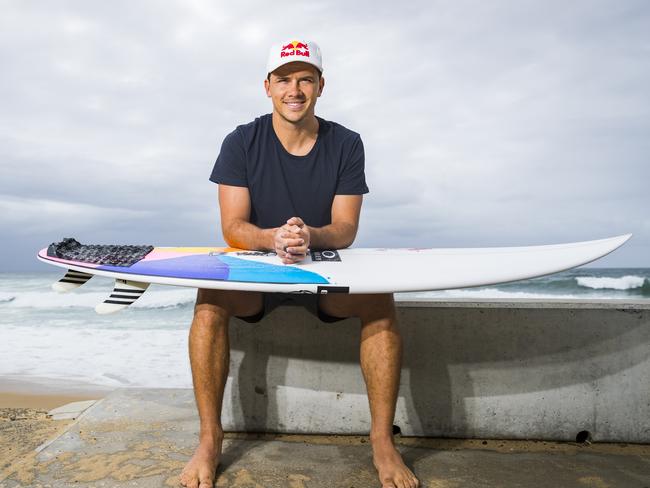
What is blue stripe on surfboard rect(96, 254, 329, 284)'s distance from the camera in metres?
1.57

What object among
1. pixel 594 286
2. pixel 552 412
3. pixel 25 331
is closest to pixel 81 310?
pixel 25 331

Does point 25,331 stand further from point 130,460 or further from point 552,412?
point 552,412

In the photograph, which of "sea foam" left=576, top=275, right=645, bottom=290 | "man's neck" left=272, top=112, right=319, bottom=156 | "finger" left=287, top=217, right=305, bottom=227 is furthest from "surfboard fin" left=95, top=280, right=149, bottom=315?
"sea foam" left=576, top=275, right=645, bottom=290

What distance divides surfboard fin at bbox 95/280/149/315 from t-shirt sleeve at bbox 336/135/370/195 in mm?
800

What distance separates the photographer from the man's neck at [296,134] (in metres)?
1.99

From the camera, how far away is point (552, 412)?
2.10 metres

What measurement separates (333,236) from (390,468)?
80cm

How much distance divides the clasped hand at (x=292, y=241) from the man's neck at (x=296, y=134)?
471 millimetres

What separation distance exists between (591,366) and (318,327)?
1.11 m

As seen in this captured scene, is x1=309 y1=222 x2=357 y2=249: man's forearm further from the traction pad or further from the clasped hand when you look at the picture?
the traction pad

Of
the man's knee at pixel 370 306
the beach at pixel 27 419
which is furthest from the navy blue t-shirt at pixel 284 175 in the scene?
the beach at pixel 27 419

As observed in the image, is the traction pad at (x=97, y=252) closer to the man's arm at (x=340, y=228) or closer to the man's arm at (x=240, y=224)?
the man's arm at (x=240, y=224)

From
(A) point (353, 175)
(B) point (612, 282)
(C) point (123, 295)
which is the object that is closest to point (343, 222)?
(A) point (353, 175)

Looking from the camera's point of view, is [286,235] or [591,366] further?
[591,366]
